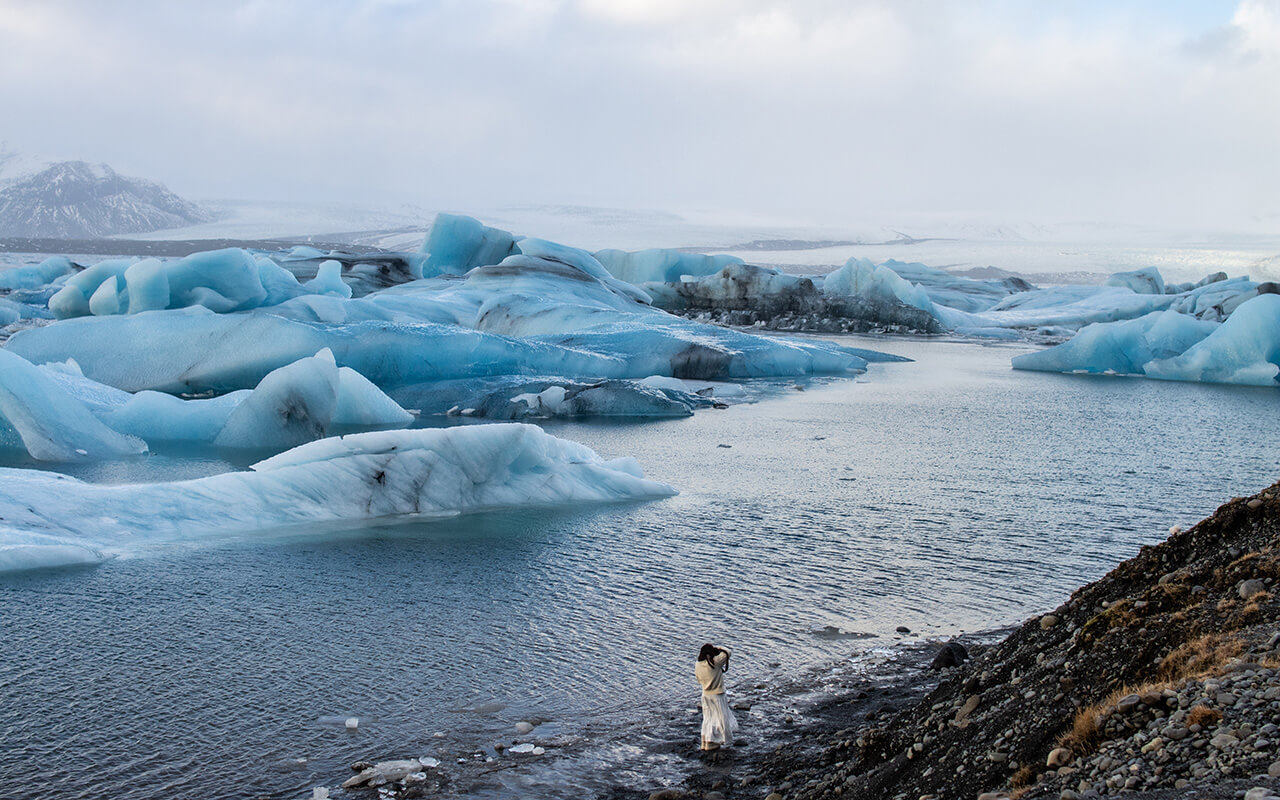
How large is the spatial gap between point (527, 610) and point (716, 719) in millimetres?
2224

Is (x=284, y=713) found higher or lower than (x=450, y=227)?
lower

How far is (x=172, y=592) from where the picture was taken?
6660mm

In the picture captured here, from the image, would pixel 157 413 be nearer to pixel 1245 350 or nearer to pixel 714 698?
pixel 714 698

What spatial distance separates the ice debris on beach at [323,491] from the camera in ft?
24.7

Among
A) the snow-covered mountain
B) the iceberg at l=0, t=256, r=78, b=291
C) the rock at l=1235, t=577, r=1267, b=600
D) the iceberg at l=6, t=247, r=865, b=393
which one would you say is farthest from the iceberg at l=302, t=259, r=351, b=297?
the snow-covered mountain

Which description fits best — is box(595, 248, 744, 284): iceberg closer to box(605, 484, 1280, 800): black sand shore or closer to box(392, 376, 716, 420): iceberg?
box(392, 376, 716, 420): iceberg

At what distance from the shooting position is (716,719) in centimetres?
447

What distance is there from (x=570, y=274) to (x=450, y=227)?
254 inches

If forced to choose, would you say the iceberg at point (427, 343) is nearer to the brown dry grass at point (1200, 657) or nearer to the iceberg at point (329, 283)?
the iceberg at point (329, 283)

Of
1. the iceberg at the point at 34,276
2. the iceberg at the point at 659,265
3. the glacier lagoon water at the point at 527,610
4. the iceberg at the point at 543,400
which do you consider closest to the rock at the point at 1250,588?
the glacier lagoon water at the point at 527,610

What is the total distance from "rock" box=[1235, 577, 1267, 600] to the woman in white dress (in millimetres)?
1825

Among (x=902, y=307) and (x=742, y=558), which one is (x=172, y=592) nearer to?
(x=742, y=558)

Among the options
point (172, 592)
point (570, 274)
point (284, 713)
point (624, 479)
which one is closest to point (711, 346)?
point (570, 274)

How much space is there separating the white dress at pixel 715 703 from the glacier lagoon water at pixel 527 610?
0.21m
